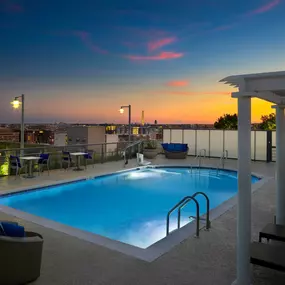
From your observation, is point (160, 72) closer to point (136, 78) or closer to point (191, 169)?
point (136, 78)

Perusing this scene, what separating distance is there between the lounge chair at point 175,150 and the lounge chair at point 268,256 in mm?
11386

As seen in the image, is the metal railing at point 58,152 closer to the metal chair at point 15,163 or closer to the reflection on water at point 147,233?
the metal chair at point 15,163

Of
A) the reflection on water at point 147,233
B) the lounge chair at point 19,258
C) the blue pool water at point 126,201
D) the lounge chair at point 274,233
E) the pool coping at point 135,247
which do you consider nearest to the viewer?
the lounge chair at point 19,258

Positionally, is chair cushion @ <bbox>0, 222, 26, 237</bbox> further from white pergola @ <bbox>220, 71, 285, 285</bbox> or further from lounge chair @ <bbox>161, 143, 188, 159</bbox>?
lounge chair @ <bbox>161, 143, 188, 159</bbox>

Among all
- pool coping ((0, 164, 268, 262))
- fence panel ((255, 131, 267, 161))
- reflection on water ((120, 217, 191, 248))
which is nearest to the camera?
pool coping ((0, 164, 268, 262))

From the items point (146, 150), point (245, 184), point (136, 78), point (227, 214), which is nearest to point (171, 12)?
point (136, 78)

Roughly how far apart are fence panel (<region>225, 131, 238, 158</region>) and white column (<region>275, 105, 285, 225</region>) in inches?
437

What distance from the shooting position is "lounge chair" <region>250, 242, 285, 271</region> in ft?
9.66

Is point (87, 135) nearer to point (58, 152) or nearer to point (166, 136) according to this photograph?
point (166, 136)

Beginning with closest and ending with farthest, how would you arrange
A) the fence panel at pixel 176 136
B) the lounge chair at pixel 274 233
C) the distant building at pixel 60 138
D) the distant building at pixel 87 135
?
the lounge chair at pixel 274 233 < the fence panel at pixel 176 136 < the distant building at pixel 87 135 < the distant building at pixel 60 138

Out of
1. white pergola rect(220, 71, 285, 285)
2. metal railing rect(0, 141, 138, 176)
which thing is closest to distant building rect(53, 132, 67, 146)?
metal railing rect(0, 141, 138, 176)

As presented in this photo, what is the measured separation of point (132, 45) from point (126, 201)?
8781 mm

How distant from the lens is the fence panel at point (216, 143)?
1541 cm

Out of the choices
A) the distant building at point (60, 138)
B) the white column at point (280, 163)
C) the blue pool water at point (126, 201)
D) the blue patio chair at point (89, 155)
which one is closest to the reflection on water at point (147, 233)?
the blue pool water at point (126, 201)
